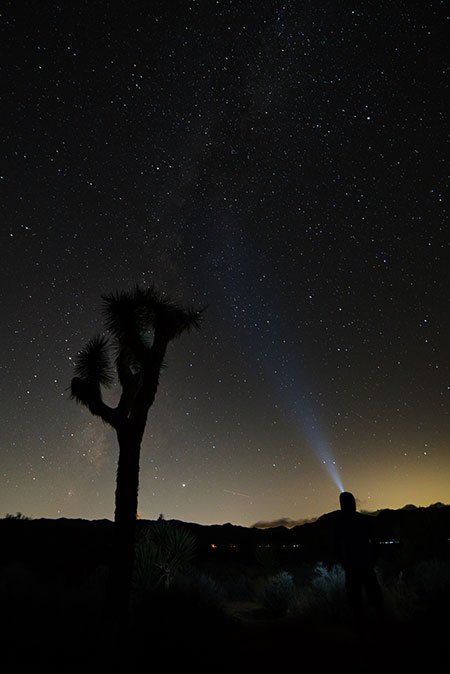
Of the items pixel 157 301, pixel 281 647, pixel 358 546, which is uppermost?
pixel 157 301

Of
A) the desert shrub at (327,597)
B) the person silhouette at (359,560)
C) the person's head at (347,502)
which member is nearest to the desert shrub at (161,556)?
the desert shrub at (327,597)

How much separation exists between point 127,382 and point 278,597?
5579 mm

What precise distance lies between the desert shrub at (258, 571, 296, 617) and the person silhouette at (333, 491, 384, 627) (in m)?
4.38

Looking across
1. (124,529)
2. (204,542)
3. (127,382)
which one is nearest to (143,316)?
(127,382)

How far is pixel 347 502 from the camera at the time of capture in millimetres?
5594

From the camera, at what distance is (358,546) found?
17.2ft

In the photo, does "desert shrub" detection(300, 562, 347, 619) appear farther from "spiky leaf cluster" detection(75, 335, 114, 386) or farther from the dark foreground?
"spiky leaf cluster" detection(75, 335, 114, 386)

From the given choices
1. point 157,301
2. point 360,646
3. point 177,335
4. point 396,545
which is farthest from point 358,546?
point 396,545

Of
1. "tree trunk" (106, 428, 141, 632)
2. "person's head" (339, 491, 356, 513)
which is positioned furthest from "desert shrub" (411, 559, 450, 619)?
"tree trunk" (106, 428, 141, 632)

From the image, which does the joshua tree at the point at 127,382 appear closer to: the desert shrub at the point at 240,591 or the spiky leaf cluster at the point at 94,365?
the spiky leaf cluster at the point at 94,365

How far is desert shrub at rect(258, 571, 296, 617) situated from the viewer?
9109 mm

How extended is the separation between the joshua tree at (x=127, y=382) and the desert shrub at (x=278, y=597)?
3.99m

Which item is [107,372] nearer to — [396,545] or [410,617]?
[410,617]

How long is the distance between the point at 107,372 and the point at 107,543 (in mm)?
20074
